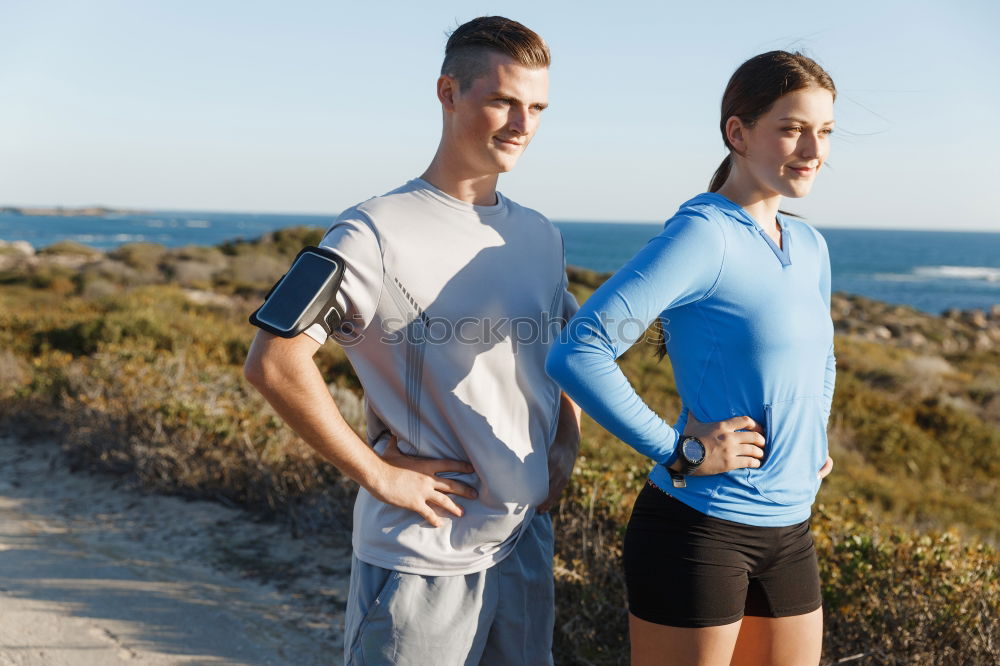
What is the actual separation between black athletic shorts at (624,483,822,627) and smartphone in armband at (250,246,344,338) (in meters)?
0.88

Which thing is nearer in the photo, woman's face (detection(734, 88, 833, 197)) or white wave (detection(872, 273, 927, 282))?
woman's face (detection(734, 88, 833, 197))

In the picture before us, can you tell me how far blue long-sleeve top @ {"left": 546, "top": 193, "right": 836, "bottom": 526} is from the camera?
1792mm

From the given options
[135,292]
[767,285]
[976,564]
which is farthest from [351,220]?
[135,292]

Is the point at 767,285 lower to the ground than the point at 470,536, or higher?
higher

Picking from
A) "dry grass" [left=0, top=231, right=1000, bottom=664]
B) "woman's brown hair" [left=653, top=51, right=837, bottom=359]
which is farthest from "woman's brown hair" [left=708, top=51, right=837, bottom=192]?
"dry grass" [left=0, top=231, right=1000, bottom=664]

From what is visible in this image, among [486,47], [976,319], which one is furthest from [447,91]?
[976,319]

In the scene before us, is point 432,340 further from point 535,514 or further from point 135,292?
point 135,292

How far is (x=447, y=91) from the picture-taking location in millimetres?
2033

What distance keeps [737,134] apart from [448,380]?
902mm

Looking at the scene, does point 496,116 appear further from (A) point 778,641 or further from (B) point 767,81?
(A) point 778,641

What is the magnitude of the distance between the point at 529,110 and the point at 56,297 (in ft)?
60.6

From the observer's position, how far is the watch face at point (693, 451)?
6.07 ft

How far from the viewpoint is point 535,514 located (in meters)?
2.20

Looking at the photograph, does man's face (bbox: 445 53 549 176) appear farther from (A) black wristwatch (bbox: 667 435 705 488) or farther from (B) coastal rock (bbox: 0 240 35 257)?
(B) coastal rock (bbox: 0 240 35 257)
